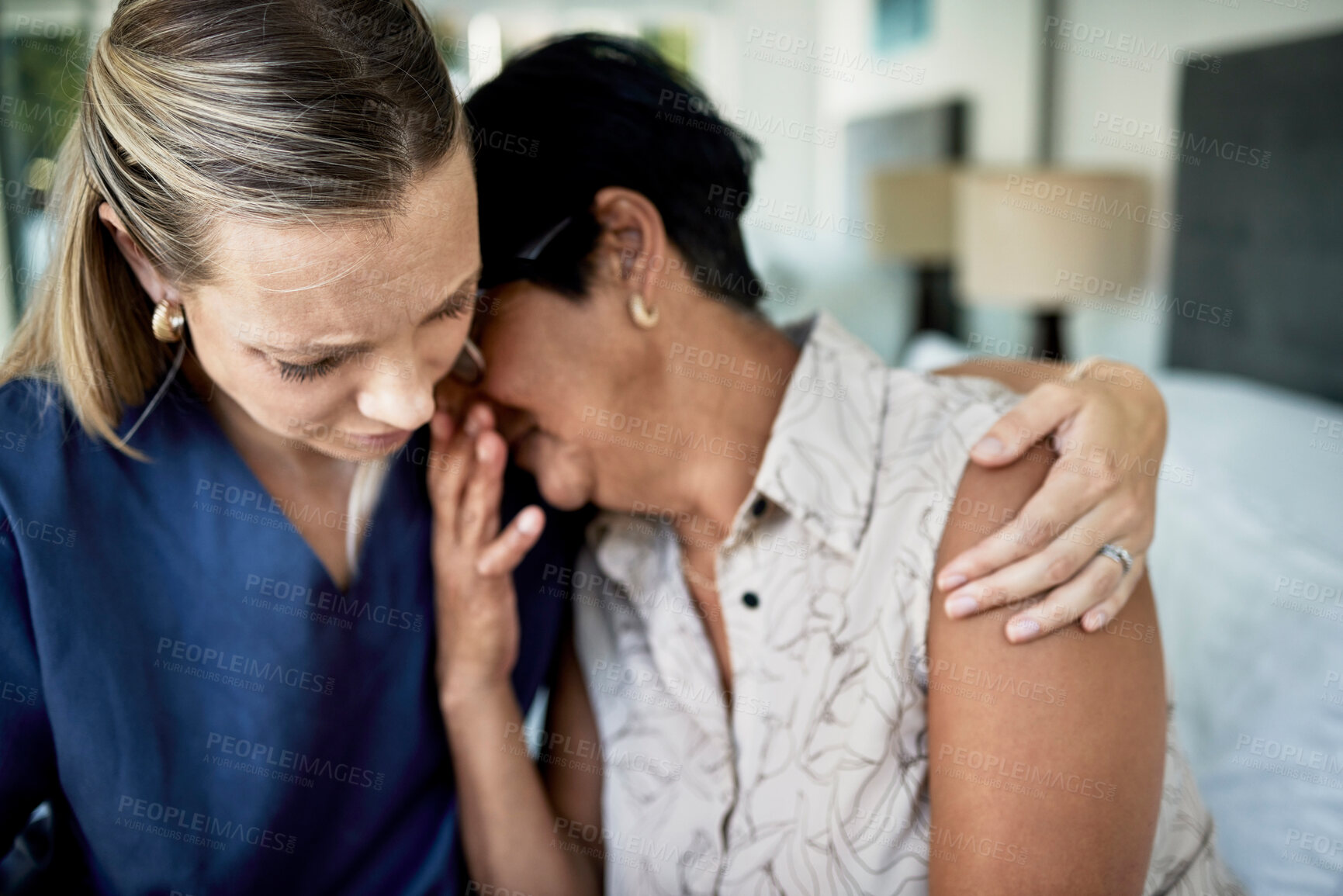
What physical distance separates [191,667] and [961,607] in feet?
2.26

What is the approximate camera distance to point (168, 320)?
0.78 m

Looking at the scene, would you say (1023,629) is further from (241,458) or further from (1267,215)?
(1267,215)

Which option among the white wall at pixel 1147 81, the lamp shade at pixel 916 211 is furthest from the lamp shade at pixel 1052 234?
the lamp shade at pixel 916 211

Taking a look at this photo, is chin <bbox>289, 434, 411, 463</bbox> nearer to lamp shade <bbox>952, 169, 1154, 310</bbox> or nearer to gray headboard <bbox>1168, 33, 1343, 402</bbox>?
gray headboard <bbox>1168, 33, 1343, 402</bbox>

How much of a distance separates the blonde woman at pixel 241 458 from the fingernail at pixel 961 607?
157mm

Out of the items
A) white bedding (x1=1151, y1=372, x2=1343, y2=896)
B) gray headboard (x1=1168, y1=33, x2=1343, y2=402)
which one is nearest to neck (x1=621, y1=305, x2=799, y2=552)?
white bedding (x1=1151, y1=372, x2=1343, y2=896)

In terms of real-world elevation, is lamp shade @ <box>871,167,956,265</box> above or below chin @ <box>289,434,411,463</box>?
below

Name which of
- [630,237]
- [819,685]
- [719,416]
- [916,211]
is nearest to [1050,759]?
[819,685]

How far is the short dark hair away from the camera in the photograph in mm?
929

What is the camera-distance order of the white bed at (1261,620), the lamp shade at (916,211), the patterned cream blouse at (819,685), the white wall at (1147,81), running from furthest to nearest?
the lamp shade at (916,211), the white wall at (1147,81), the white bed at (1261,620), the patterned cream blouse at (819,685)

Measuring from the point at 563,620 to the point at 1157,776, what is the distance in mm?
675

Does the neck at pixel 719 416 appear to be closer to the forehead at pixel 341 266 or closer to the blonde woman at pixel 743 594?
the blonde woman at pixel 743 594

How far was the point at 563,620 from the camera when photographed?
121cm

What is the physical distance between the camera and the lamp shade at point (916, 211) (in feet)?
11.5
